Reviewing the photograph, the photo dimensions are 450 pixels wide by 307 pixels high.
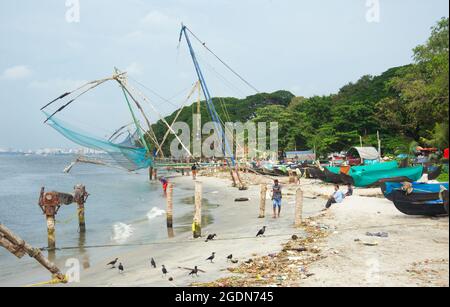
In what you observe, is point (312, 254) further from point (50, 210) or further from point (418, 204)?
point (50, 210)

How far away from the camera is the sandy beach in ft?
25.6

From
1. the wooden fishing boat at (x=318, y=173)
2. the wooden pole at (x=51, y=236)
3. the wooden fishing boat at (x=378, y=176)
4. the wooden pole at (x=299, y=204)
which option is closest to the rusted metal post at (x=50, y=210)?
the wooden pole at (x=51, y=236)

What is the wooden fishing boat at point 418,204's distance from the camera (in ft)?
42.4

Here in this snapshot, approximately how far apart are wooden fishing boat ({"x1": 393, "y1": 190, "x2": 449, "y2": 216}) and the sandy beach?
0.27 metres

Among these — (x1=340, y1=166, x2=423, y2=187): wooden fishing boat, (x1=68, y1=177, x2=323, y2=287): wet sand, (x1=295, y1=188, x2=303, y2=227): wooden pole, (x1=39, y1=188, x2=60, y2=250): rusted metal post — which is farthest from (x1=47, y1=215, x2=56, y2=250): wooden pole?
(x1=340, y1=166, x2=423, y2=187): wooden fishing boat

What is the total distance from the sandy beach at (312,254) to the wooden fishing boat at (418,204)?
0.27 metres

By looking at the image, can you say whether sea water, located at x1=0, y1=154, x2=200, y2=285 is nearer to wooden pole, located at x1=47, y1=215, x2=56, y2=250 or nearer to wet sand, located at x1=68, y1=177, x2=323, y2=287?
wooden pole, located at x1=47, y1=215, x2=56, y2=250

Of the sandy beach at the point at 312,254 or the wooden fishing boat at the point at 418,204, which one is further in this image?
the wooden fishing boat at the point at 418,204

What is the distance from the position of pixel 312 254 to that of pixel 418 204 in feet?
17.6

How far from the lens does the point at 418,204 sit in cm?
1321

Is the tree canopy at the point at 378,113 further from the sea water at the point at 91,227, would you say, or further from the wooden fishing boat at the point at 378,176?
the sea water at the point at 91,227

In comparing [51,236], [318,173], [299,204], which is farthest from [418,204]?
[318,173]

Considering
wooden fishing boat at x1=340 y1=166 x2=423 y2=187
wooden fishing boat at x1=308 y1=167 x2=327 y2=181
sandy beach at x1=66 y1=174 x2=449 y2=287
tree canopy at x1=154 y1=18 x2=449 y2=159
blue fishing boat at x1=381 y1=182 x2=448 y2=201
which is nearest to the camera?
sandy beach at x1=66 y1=174 x2=449 y2=287
